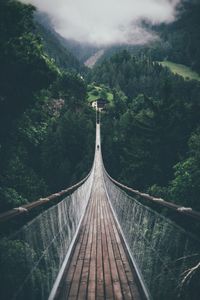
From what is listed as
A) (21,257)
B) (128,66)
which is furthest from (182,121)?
(128,66)

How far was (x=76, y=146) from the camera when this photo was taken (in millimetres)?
61906

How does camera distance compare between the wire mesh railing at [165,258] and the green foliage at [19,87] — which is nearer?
the wire mesh railing at [165,258]

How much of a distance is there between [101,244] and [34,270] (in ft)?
15.6

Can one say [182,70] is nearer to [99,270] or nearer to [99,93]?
[99,93]

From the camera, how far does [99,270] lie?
5848 millimetres

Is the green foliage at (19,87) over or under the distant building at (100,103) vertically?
under

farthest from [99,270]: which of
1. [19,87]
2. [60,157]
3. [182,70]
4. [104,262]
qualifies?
[182,70]

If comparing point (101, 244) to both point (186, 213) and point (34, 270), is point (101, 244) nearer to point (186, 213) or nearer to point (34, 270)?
point (34, 270)

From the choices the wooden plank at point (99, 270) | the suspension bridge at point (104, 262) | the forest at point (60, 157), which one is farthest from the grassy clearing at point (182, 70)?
A: the suspension bridge at point (104, 262)

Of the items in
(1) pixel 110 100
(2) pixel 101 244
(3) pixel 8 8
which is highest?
(1) pixel 110 100

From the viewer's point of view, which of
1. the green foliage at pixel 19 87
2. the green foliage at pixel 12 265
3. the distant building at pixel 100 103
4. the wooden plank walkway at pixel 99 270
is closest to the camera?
the green foliage at pixel 12 265

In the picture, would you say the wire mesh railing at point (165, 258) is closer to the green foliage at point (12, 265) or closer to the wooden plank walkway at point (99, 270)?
the wooden plank walkway at point (99, 270)

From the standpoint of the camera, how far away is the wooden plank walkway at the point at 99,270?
185 inches

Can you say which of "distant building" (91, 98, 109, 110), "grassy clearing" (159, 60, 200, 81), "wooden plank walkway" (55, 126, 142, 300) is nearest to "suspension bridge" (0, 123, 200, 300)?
"wooden plank walkway" (55, 126, 142, 300)
